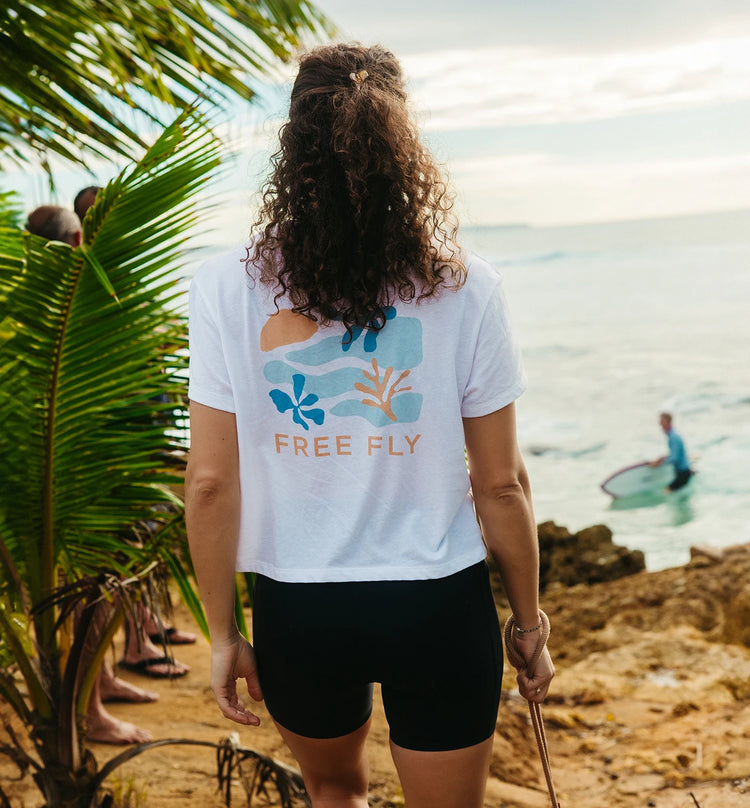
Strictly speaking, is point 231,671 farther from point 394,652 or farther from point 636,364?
point 636,364

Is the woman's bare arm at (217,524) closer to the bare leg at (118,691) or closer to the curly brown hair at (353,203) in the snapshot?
the curly brown hair at (353,203)

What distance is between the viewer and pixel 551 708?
3928 millimetres

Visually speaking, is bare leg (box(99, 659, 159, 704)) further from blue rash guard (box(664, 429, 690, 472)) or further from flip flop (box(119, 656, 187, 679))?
blue rash guard (box(664, 429, 690, 472))

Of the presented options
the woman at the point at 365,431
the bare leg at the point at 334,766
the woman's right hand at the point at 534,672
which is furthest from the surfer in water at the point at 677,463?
the woman at the point at 365,431

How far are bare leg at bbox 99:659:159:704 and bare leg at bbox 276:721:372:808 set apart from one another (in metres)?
2.18

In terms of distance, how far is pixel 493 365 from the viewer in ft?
4.39

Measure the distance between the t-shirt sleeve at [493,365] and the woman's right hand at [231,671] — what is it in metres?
0.60

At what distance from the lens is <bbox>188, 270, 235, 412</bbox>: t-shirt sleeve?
1374 millimetres

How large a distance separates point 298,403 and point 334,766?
2.32 feet

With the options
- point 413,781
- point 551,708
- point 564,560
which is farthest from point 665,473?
point 413,781

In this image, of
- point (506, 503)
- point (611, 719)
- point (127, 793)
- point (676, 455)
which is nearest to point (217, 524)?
point (506, 503)

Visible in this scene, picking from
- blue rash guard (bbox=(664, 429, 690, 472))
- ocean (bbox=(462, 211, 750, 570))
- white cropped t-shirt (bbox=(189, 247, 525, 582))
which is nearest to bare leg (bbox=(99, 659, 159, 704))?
white cropped t-shirt (bbox=(189, 247, 525, 582))

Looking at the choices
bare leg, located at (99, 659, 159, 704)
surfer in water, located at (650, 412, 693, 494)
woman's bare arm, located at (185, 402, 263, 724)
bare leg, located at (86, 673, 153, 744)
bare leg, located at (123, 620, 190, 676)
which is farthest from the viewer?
surfer in water, located at (650, 412, 693, 494)

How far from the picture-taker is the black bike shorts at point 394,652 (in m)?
1.38
